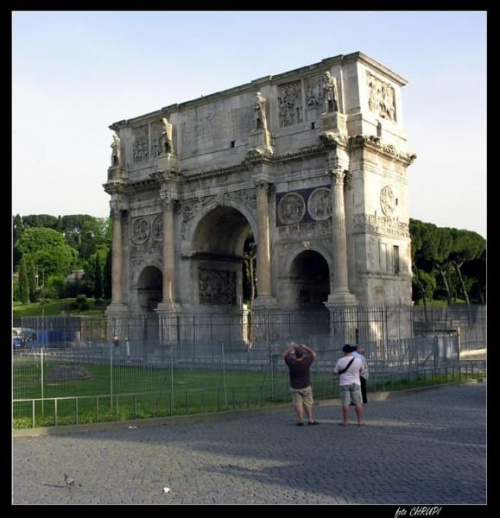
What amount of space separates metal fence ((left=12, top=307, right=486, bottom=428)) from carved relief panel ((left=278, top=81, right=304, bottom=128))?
9256mm

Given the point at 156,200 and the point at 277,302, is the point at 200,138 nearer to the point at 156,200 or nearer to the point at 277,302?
the point at 156,200

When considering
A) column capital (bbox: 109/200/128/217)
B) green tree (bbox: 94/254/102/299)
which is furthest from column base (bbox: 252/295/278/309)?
green tree (bbox: 94/254/102/299)

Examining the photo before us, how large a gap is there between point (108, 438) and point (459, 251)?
5648 centimetres

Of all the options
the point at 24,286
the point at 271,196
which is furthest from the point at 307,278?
the point at 24,286

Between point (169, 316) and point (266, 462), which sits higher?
point (169, 316)

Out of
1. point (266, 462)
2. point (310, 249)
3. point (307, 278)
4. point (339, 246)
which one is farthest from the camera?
point (307, 278)

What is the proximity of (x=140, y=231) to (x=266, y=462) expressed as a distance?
30635 mm

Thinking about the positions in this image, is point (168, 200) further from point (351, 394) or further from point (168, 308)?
point (351, 394)

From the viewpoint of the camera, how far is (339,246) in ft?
96.7

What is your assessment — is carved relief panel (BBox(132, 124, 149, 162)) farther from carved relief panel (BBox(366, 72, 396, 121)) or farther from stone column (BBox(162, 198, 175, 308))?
carved relief panel (BBox(366, 72, 396, 121))

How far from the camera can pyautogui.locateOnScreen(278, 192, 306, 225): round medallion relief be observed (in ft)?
105

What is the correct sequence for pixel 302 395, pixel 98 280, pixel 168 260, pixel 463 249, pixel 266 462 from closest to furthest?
pixel 266 462 < pixel 302 395 < pixel 168 260 < pixel 463 249 < pixel 98 280

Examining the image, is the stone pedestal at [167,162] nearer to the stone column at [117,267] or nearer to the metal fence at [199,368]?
the stone column at [117,267]
